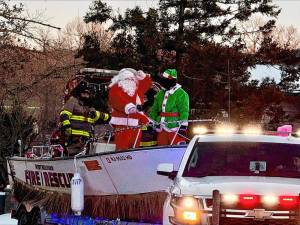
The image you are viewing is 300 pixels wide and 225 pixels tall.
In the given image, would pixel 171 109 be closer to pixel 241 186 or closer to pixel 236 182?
pixel 236 182

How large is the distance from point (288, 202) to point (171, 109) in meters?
4.46

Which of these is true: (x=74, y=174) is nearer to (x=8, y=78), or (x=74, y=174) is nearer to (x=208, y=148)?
(x=208, y=148)

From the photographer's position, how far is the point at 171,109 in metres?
10.6

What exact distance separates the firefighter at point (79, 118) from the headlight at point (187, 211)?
4.91m

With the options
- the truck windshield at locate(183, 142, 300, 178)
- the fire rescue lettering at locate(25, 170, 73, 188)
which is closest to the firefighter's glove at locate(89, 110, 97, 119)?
the fire rescue lettering at locate(25, 170, 73, 188)

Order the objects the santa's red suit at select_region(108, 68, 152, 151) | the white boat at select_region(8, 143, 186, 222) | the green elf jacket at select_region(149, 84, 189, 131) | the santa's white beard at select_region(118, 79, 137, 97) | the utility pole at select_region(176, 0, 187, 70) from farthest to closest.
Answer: the utility pole at select_region(176, 0, 187, 70), the santa's white beard at select_region(118, 79, 137, 97), the green elf jacket at select_region(149, 84, 189, 131), the santa's red suit at select_region(108, 68, 152, 151), the white boat at select_region(8, 143, 186, 222)

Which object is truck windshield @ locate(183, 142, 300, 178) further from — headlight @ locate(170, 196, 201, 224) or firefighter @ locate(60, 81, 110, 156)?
firefighter @ locate(60, 81, 110, 156)

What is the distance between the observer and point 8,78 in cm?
1916

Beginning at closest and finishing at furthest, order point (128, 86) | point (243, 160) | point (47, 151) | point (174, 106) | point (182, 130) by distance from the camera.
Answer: point (243, 160)
point (182, 130)
point (174, 106)
point (128, 86)
point (47, 151)

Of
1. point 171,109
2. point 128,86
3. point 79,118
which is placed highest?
point 128,86

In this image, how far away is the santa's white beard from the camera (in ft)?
35.3

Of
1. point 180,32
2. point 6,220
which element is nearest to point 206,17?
point 180,32

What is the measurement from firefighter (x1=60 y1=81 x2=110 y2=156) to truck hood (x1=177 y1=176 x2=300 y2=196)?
184 inches

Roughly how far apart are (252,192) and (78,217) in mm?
4378
